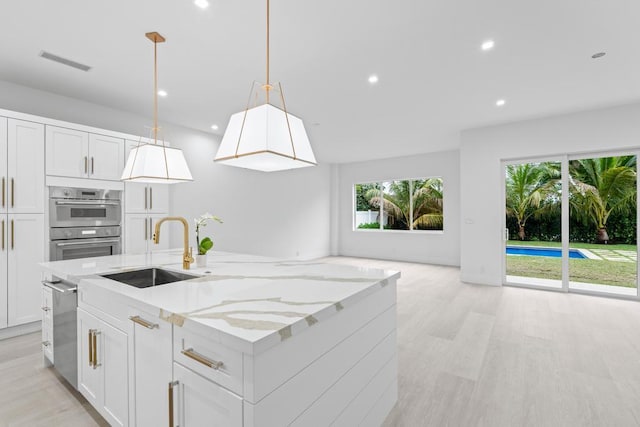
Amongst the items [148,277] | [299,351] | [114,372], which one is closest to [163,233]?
[148,277]

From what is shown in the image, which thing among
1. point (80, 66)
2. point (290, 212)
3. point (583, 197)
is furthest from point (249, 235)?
point (583, 197)

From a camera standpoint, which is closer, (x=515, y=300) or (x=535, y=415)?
(x=535, y=415)

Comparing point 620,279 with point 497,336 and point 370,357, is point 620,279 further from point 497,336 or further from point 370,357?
point 370,357

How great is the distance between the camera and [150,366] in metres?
1.37

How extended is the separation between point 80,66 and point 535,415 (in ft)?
15.8

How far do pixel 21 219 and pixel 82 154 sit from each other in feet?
2.97

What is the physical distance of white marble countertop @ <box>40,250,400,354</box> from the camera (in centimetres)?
106

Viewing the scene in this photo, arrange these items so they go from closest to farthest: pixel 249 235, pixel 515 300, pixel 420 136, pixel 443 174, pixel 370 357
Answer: pixel 370 357 → pixel 515 300 → pixel 420 136 → pixel 249 235 → pixel 443 174

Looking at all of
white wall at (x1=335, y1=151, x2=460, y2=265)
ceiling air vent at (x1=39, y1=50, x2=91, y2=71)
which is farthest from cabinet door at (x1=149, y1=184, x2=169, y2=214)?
white wall at (x1=335, y1=151, x2=460, y2=265)

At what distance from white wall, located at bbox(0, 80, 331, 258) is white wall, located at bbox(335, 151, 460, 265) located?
545 millimetres

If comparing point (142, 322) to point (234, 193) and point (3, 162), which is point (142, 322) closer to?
point (3, 162)

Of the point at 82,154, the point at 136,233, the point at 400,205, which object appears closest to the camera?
the point at 82,154

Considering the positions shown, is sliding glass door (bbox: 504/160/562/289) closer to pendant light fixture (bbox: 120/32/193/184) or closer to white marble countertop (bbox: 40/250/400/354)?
white marble countertop (bbox: 40/250/400/354)

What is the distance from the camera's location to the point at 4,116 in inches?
120
